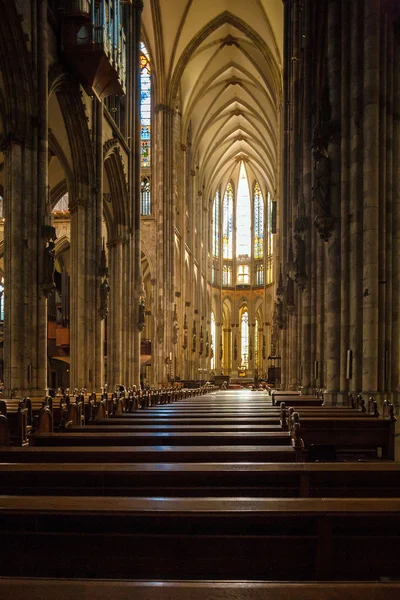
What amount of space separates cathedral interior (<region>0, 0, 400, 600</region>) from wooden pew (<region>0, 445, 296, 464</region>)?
11cm

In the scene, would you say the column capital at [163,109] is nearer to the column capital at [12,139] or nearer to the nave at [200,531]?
the column capital at [12,139]

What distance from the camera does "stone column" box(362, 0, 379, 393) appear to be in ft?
36.2

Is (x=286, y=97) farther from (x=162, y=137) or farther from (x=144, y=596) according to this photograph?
(x=144, y=596)

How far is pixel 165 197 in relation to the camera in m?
35.9

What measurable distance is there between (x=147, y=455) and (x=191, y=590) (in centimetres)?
261

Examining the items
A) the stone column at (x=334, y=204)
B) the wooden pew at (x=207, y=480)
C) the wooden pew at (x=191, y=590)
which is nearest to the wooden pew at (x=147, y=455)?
the wooden pew at (x=207, y=480)

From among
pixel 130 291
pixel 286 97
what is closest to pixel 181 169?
pixel 286 97

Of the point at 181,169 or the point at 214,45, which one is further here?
the point at 181,169

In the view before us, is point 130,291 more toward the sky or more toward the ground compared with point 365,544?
more toward the sky

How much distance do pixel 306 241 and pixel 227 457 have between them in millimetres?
14629

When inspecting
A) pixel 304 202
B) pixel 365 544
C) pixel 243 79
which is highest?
pixel 243 79

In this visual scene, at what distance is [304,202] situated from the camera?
63.3 ft

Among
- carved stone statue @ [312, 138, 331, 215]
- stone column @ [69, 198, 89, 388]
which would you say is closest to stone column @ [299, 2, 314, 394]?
carved stone statue @ [312, 138, 331, 215]

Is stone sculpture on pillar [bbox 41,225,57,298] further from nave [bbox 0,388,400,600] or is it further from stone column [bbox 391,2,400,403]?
nave [bbox 0,388,400,600]
